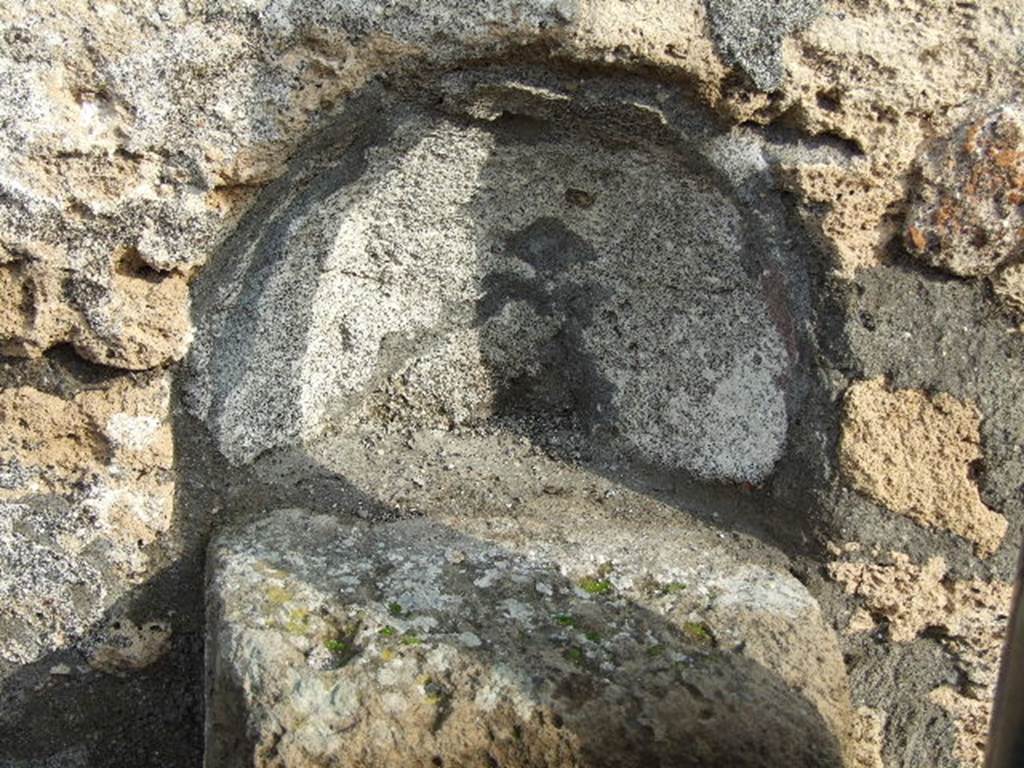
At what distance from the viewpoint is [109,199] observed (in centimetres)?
121

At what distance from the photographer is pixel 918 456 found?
4.54ft

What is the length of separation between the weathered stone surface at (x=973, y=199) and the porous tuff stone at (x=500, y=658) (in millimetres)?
458

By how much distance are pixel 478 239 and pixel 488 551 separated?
43 cm

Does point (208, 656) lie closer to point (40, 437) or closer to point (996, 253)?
point (40, 437)

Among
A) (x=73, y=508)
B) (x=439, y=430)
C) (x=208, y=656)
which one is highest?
(x=439, y=430)

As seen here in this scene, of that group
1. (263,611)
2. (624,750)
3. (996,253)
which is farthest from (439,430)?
(996,253)

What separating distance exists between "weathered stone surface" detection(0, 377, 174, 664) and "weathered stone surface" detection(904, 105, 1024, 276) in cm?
95

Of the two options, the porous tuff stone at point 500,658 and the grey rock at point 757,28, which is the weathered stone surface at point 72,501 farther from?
the grey rock at point 757,28

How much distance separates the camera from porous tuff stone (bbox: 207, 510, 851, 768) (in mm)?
1083

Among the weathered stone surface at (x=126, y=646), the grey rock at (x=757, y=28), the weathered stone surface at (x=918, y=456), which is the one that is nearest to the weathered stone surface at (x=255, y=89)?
the grey rock at (x=757, y=28)

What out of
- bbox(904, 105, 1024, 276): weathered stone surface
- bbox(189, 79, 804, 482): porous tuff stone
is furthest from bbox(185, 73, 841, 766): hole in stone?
bbox(904, 105, 1024, 276): weathered stone surface

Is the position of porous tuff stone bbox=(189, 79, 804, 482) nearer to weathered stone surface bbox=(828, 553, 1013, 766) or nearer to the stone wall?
the stone wall

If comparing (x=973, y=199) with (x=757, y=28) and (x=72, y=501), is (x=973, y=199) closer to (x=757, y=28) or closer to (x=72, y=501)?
(x=757, y=28)

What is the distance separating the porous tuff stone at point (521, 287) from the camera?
4.40ft
